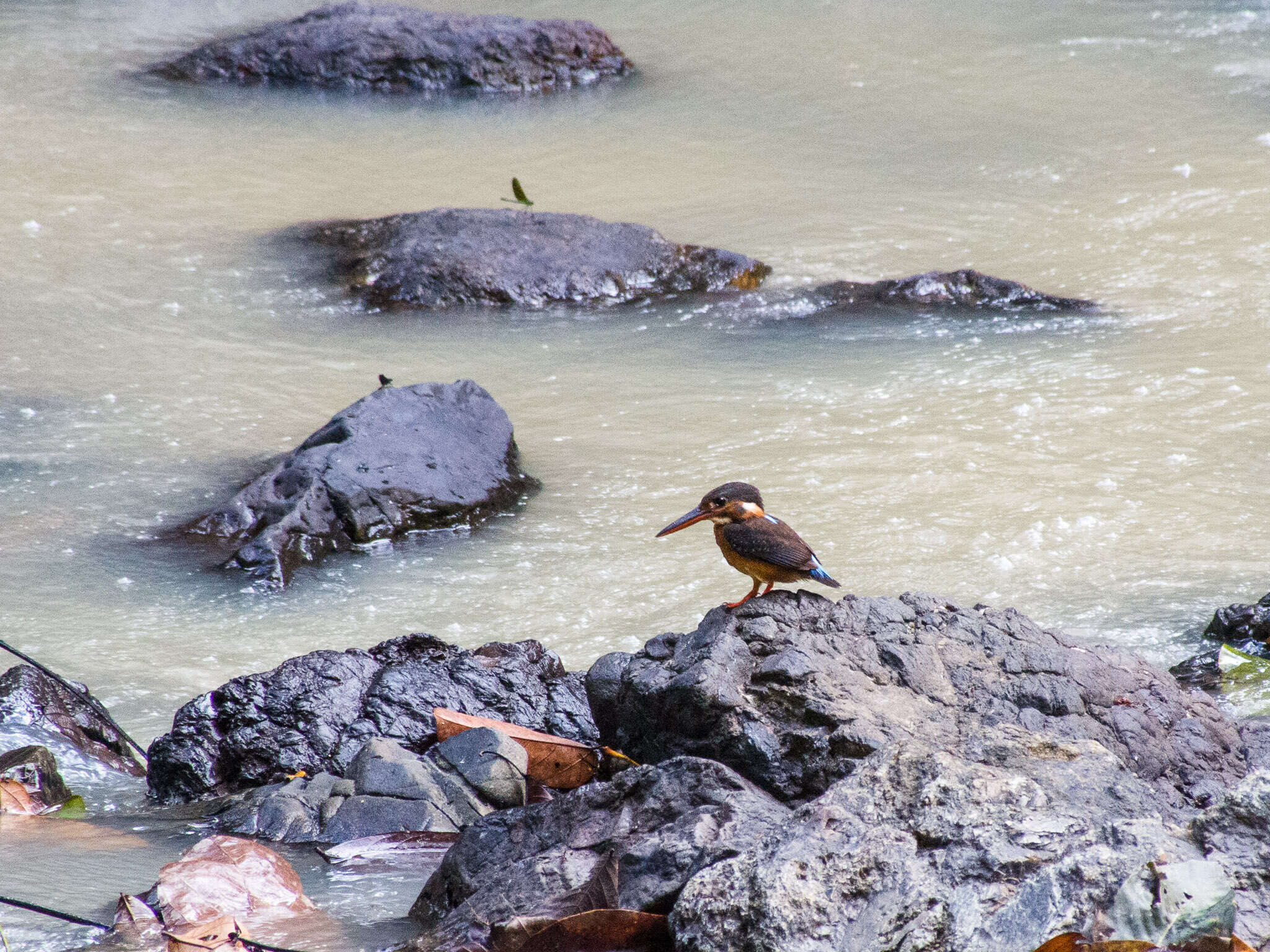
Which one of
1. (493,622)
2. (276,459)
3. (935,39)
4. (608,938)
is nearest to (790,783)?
(608,938)

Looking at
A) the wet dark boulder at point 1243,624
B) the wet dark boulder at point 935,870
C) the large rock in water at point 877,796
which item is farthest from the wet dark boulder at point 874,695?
the wet dark boulder at point 1243,624

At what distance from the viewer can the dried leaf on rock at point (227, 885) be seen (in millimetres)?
2281

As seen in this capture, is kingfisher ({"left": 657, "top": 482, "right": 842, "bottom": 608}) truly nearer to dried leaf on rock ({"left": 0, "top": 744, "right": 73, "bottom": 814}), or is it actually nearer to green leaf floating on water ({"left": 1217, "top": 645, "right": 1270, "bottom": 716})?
green leaf floating on water ({"left": 1217, "top": 645, "right": 1270, "bottom": 716})

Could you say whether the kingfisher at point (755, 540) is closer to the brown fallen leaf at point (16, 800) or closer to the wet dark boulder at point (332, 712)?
the wet dark boulder at point (332, 712)

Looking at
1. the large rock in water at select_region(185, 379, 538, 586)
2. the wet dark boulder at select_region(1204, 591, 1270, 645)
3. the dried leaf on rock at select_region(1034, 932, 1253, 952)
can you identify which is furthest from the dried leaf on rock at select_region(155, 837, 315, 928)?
the wet dark boulder at select_region(1204, 591, 1270, 645)

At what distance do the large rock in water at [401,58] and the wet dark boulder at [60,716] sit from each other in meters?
9.44

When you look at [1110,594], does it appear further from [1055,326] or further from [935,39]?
[935,39]

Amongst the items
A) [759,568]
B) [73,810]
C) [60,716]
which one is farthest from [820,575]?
[60,716]

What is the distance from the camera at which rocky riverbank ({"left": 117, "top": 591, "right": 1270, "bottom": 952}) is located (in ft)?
5.61

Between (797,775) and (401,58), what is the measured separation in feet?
35.9

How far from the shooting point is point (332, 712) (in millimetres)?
3354

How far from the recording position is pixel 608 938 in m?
1.85

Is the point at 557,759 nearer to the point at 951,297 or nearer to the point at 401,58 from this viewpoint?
the point at 951,297

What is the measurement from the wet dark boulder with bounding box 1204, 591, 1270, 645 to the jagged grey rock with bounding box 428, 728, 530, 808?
7.29 feet
